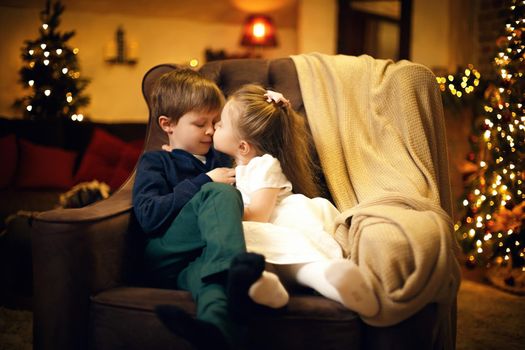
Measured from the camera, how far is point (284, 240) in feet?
4.44

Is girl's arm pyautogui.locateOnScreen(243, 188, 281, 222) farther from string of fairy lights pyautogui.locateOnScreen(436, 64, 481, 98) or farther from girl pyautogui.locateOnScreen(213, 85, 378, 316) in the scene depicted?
string of fairy lights pyautogui.locateOnScreen(436, 64, 481, 98)

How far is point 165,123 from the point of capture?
172 centimetres

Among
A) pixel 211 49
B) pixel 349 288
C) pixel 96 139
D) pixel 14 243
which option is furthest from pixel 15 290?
pixel 211 49

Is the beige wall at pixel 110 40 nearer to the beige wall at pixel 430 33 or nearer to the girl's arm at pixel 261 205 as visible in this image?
the beige wall at pixel 430 33

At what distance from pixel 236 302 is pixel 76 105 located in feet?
12.4

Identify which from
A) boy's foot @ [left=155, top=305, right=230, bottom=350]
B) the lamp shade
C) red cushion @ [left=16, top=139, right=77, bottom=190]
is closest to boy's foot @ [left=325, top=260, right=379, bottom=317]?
boy's foot @ [left=155, top=305, right=230, bottom=350]

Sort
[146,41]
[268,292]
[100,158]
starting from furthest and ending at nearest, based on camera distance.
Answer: [146,41], [100,158], [268,292]

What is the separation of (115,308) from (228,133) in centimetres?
61

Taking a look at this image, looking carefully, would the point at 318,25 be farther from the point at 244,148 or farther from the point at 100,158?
the point at 244,148

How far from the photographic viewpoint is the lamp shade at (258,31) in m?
5.18

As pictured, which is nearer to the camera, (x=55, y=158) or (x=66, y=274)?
(x=66, y=274)

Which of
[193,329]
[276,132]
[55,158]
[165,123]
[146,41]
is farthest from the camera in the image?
[146,41]

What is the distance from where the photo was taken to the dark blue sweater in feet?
4.70

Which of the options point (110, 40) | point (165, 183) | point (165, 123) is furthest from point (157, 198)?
point (110, 40)
